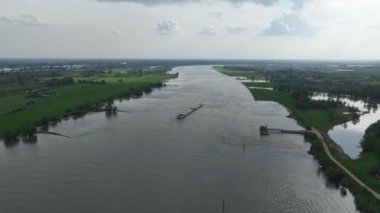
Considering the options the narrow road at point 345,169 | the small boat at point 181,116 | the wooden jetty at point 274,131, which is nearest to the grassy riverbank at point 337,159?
the narrow road at point 345,169

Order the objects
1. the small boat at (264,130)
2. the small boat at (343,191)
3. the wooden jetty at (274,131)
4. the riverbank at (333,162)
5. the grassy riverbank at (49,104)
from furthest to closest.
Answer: the grassy riverbank at (49,104) < the wooden jetty at (274,131) < the small boat at (264,130) < the small boat at (343,191) < the riverbank at (333,162)

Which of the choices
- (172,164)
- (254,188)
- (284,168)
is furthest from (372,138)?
(172,164)

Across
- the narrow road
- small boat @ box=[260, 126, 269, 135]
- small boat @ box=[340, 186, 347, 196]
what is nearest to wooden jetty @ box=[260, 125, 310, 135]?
small boat @ box=[260, 126, 269, 135]

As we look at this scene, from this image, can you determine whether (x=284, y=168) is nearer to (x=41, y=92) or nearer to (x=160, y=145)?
(x=160, y=145)

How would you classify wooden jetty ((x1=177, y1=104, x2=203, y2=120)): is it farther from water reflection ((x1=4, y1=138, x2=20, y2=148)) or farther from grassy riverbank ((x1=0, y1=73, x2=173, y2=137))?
water reflection ((x1=4, y1=138, x2=20, y2=148))

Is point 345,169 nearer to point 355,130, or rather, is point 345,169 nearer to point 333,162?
point 333,162

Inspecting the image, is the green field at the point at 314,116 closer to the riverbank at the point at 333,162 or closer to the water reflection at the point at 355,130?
the riverbank at the point at 333,162
